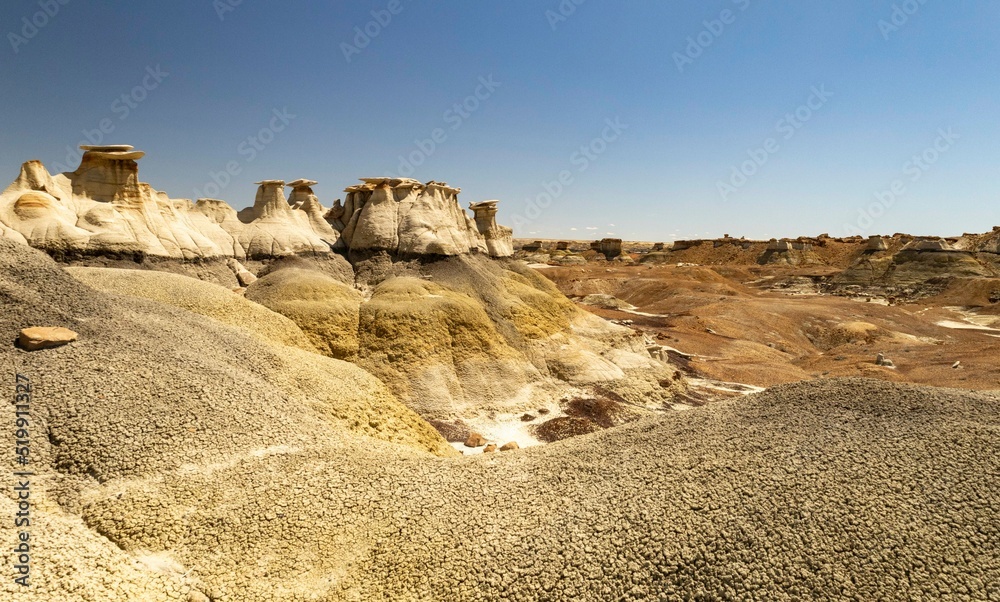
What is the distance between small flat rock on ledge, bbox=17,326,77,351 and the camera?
1098cm

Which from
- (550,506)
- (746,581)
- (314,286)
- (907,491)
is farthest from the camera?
(314,286)

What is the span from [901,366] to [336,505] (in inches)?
1620

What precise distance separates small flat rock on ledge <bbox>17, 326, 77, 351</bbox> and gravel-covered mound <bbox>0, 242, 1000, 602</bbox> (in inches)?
10.7

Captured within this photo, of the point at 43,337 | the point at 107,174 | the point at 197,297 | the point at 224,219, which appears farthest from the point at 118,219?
the point at 43,337

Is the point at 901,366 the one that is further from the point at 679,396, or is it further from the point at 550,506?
the point at 550,506

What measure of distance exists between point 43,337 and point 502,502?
36.9 feet

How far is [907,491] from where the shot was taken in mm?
7746

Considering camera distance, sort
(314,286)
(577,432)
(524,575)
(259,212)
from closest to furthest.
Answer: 1. (524,575)
2. (577,432)
3. (314,286)
4. (259,212)

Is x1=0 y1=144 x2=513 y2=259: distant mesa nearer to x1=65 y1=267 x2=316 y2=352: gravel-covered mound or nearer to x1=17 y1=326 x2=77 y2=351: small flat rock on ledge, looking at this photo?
x1=65 y1=267 x2=316 y2=352: gravel-covered mound

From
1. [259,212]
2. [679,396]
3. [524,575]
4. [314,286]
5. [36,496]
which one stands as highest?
[259,212]

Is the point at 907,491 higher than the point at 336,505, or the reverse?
the point at 907,491

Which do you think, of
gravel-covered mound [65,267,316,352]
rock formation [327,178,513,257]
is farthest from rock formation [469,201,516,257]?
gravel-covered mound [65,267,316,352]

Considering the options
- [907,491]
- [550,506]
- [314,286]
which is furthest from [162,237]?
[907,491]

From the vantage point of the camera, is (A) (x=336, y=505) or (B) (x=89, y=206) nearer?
(A) (x=336, y=505)
